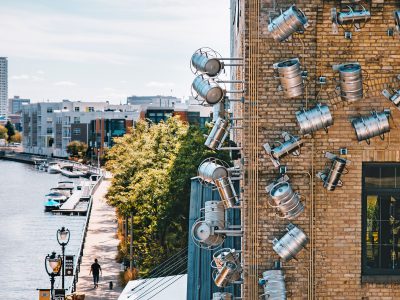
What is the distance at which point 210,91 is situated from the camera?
56.4 ft

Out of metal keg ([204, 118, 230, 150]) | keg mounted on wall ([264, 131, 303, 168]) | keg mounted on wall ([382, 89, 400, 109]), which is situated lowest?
keg mounted on wall ([264, 131, 303, 168])

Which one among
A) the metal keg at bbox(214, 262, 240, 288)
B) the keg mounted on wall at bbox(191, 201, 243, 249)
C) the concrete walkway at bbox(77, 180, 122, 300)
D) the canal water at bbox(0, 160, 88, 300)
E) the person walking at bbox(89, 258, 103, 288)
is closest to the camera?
the metal keg at bbox(214, 262, 240, 288)

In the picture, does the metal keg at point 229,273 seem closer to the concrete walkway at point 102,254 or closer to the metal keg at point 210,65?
the metal keg at point 210,65

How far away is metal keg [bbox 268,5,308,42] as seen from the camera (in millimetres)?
16578

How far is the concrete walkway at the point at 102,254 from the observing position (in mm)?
51656

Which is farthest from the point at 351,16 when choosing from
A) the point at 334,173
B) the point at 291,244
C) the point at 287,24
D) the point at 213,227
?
the point at 213,227

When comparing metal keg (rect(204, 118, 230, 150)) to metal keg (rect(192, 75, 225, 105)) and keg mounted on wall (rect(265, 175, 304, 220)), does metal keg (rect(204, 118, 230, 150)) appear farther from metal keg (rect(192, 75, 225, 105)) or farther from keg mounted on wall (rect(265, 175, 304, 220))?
keg mounted on wall (rect(265, 175, 304, 220))

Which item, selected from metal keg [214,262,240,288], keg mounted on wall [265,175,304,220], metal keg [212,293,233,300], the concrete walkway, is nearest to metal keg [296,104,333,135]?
keg mounted on wall [265,175,304,220]

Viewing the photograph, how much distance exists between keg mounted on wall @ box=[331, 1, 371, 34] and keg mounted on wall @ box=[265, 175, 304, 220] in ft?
9.10

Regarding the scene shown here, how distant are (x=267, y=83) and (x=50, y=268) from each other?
52.9ft

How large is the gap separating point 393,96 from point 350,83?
808 millimetres

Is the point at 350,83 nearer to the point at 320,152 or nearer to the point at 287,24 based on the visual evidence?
the point at 320,152

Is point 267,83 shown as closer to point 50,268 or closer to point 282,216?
point 282,216

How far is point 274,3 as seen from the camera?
17.0 metres
